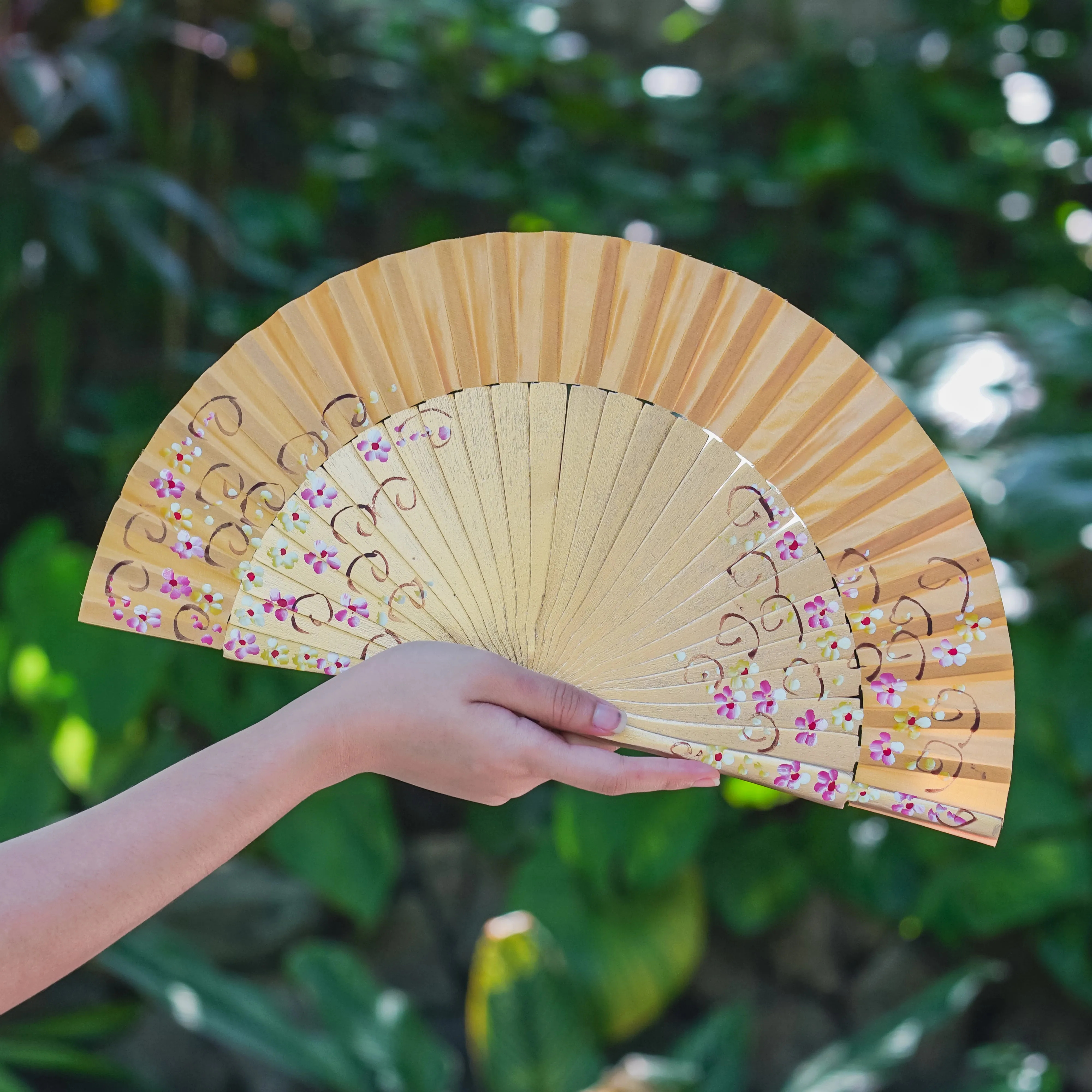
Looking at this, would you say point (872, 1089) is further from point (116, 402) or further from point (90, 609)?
point (116, 402)

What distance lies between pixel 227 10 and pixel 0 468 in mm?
1155

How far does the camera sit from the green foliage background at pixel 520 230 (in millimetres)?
1841

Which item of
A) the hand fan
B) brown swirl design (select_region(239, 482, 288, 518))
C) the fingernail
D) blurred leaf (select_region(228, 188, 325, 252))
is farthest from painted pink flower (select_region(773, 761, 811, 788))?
blurred leaf (select_region(228, 188, 325, 252))

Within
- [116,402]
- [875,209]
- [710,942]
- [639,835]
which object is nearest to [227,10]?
[116,402]

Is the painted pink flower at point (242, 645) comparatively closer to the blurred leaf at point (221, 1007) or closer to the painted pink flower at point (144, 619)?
the painted pink flower at point (144, 619)

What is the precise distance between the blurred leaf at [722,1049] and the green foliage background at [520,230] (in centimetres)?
1

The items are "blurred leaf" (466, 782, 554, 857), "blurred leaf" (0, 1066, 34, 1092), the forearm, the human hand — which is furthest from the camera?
"blurred leaf" (466, 782, 554, 857)

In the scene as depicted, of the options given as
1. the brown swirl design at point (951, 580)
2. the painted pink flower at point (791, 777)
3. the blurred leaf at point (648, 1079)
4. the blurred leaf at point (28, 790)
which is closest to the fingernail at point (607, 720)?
the painted pink flower at point (791, 777)

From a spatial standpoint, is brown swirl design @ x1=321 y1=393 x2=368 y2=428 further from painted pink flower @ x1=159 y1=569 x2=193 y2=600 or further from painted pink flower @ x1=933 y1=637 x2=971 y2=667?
painted pink flower @ x1=933 y1=637 x2=971 y2=667

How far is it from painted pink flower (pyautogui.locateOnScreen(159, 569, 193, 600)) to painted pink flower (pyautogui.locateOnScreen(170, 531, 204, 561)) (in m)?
0.01

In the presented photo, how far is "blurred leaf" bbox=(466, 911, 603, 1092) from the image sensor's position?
170cm

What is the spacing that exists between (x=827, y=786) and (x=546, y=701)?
0.19 metres

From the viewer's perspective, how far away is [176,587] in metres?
0.72

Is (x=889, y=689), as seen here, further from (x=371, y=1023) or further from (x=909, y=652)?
(x=371, y=1023)
